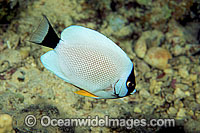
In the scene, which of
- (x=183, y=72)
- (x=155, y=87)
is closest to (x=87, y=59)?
(x=155, y=87)

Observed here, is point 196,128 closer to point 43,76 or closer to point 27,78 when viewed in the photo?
point 43,76

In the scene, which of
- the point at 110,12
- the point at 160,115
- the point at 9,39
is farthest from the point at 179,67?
the point at 9,39

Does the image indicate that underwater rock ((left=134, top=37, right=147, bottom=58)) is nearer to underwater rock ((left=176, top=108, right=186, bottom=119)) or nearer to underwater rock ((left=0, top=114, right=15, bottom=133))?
underwater rock ((left=176, top=108, right=186, bottom=119))

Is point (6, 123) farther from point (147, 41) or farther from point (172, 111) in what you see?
point (147, 41)

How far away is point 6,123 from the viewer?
5.42 ft

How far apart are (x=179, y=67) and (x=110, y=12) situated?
1.98 metres

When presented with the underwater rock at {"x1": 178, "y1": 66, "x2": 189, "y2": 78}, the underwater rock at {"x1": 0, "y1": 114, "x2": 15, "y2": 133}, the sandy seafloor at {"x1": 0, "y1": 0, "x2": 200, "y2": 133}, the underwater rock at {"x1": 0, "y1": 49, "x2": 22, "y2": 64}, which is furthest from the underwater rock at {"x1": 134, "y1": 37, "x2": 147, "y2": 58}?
the underwater rock at {"x1": 0, "y1": 114, "x2": 15, "y2": 133}

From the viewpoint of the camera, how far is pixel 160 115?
2480 millimetres

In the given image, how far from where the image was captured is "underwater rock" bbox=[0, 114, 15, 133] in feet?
5.38

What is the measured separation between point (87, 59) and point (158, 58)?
7.71ft

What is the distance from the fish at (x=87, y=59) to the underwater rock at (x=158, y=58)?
2068 mm

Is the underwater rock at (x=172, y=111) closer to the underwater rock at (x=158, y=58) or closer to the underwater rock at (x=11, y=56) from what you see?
the underwater rock at (x=158, y=58)

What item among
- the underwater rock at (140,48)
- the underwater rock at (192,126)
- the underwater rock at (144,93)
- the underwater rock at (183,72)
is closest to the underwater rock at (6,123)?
the underwater rock at (144,93)

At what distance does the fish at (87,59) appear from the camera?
1.30 metres
